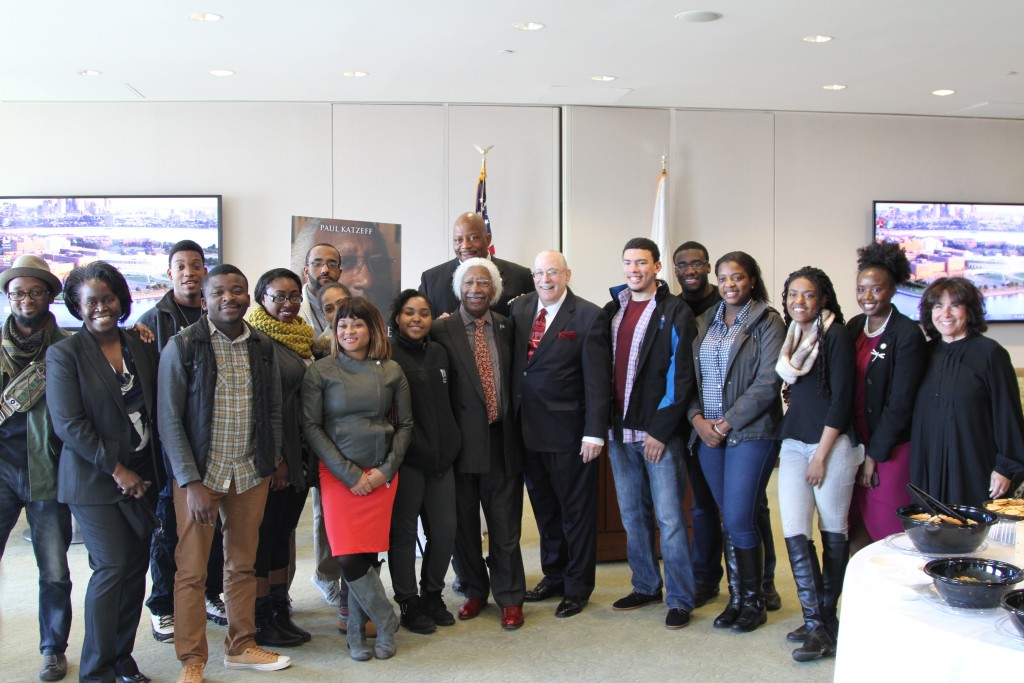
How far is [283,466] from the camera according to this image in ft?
11.9

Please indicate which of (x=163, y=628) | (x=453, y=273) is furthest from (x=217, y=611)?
(x=453, y=273)

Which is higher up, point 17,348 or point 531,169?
point 531,169

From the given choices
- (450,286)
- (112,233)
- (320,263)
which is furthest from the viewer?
(112,233)

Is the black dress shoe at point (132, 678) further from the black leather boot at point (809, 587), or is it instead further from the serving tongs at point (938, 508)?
the serving tongs at point (938, 508)

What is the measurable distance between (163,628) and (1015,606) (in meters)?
3.31

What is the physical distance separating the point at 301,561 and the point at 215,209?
135 inches

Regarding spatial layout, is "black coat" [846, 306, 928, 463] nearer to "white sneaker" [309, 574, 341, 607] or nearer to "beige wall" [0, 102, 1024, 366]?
"white sneaker" [309, 574, 341, 607]

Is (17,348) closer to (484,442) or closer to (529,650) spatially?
(484,442)

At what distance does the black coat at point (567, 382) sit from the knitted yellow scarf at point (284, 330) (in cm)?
96

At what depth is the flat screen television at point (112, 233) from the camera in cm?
728

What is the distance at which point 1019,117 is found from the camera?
8188 millimetres

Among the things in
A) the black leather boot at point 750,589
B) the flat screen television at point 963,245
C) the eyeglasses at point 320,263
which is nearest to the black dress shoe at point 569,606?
the black leather boot at point 750,589

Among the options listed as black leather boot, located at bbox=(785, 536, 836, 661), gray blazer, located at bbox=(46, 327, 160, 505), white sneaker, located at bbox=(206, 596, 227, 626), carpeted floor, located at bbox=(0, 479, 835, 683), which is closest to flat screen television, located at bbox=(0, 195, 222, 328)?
carpeted floor, located at bbox=(0, 479, 835, 683)

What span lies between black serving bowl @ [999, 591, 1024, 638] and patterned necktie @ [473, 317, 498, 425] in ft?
7.76
